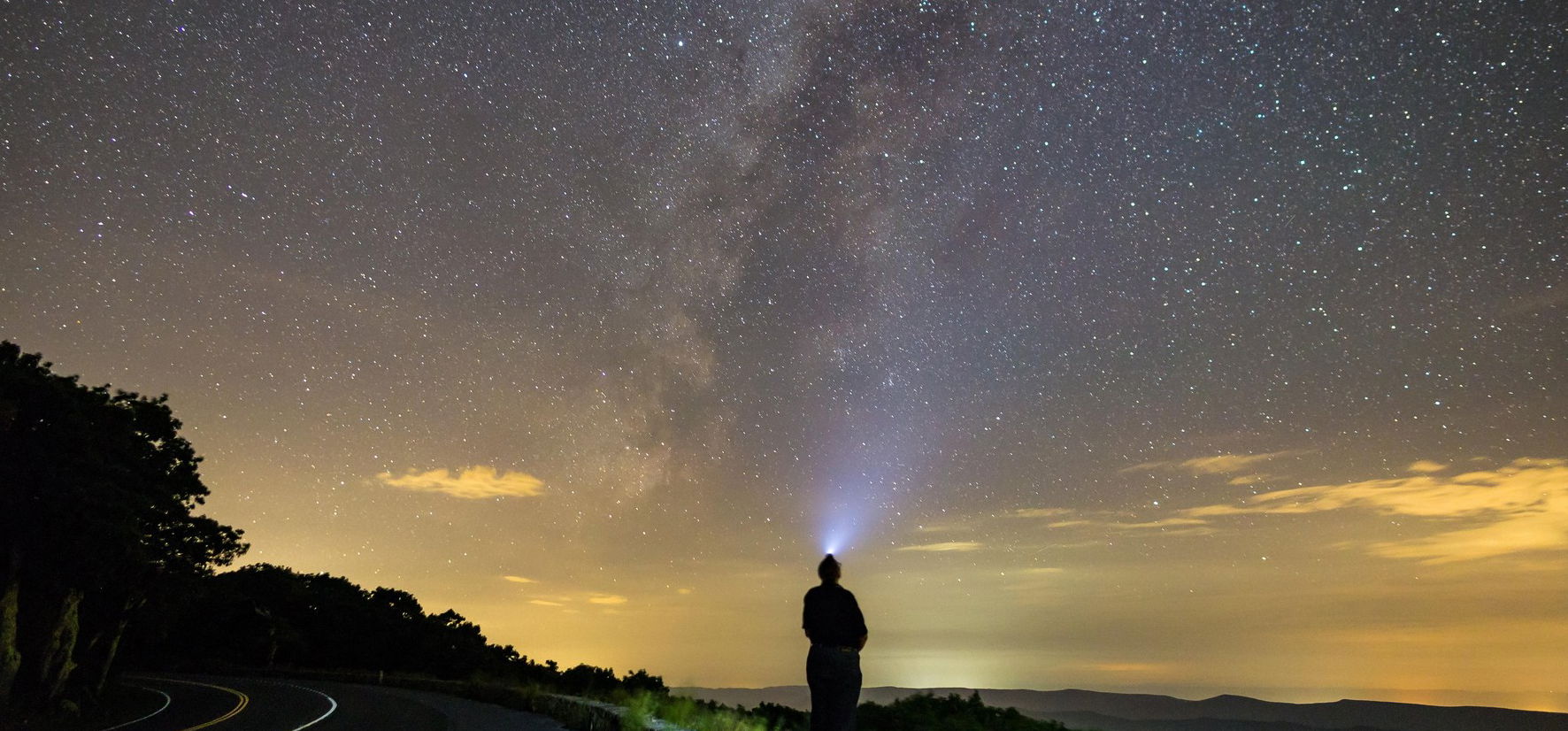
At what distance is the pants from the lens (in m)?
7.87

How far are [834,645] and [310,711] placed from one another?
20862 millimetres

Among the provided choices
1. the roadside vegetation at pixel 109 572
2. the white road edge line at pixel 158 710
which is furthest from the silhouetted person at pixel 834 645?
the white road edge line at pixel 158 710

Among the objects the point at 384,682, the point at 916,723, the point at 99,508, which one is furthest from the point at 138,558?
the point at 916,723

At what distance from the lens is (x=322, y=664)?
185 feet

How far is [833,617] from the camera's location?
7.86m

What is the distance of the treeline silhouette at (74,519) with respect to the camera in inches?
929

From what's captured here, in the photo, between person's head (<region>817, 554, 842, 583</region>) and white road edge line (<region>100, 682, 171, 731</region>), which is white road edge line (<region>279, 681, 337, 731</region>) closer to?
white road edge line (<region>100, 682, 171, 731</region>)

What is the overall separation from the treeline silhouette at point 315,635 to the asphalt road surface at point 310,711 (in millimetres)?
16090

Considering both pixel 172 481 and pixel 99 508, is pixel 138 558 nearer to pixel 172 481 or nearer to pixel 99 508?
pixel 99 508

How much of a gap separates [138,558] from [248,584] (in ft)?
135

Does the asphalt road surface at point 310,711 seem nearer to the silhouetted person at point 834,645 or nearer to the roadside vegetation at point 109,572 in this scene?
the roadside vegetation at point 109,572

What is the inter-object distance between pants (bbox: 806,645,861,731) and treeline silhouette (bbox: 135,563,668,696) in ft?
146

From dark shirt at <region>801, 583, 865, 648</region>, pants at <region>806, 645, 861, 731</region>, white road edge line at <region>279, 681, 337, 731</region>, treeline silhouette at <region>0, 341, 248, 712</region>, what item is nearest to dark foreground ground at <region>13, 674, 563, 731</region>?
white road edge line at <region>279, 681, 337, 731</region>

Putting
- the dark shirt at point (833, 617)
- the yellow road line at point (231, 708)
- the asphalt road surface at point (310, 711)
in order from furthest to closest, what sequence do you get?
the yellow road line at point (231, 708) < the asphalt road surface at point (310, 711) < the dark shirt at point (833, 617)
